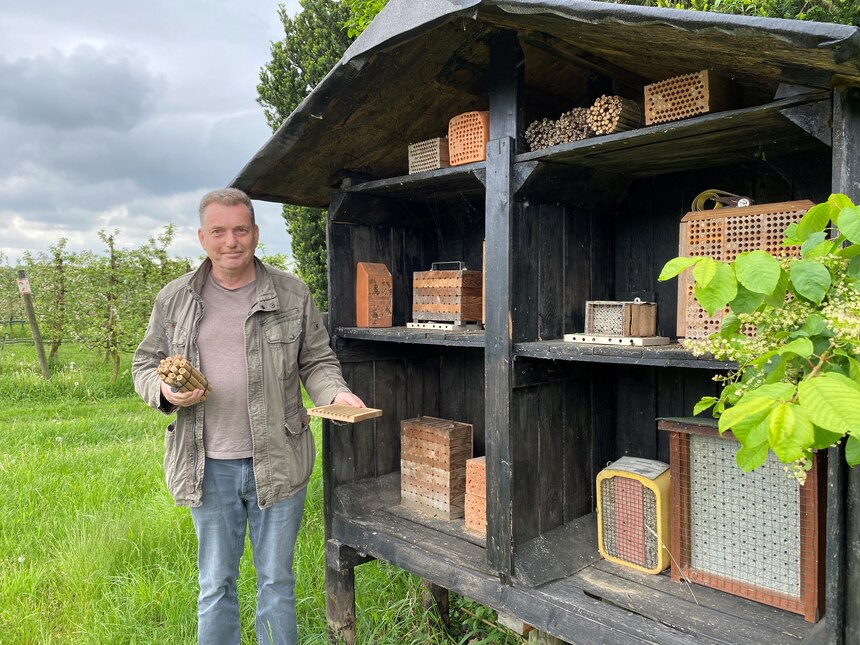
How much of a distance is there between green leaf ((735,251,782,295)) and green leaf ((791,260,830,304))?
0.05m

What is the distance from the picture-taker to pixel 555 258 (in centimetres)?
287

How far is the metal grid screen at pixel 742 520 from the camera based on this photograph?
237cm

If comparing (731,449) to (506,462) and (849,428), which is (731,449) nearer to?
(506,462)

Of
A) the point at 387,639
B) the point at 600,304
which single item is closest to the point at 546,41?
the point at 600,304

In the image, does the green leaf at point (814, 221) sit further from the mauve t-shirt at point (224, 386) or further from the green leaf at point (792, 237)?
the mauve t-shirt at point (224, 386)

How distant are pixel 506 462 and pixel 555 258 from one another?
90cm

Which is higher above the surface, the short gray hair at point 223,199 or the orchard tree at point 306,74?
the orchard tree at point 306,74

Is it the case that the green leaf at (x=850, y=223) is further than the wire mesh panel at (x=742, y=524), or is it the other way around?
the wire mesh panel at (x=742, y=524)

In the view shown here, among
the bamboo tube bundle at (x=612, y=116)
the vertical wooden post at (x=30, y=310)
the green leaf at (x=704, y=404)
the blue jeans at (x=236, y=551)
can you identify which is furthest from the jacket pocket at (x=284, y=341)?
the vertical wooden post at (x=30, y=310)

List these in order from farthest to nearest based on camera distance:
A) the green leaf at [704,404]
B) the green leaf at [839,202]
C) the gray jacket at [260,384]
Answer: the gray jacket at [260,384] → the green leaf at [704,404] → the green leaf at [839,202]

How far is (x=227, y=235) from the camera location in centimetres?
278

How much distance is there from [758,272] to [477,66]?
1.94 meters

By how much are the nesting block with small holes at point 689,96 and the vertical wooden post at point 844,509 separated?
41 centimetres

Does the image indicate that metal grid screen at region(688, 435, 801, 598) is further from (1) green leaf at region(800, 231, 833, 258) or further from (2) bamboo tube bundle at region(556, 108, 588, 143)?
(2) bamboo tube bundle at region(556, 108, 588, 143)
